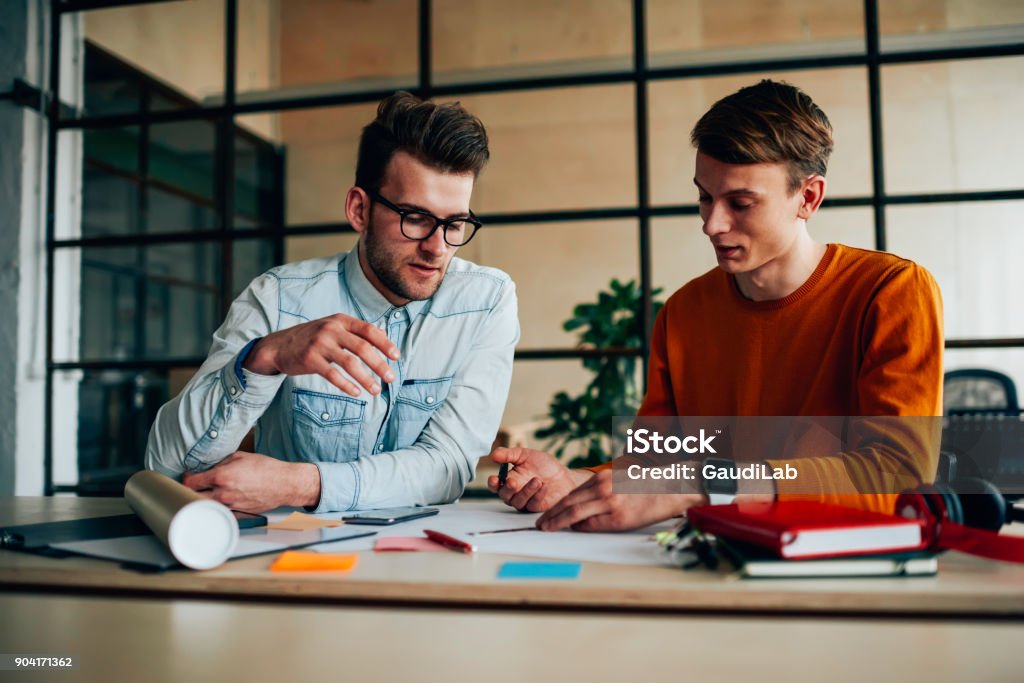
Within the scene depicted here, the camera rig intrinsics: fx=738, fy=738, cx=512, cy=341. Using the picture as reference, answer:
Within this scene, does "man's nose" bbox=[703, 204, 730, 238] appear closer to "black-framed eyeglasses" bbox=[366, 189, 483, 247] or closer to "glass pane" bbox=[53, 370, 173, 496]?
"black-framed eyeglasses" bbox=[366, 189, 483, 247]

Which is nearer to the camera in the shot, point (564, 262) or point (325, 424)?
point (325, 424)

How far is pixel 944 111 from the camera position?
3.79m

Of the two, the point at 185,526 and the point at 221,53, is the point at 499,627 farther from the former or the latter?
the point at 221,53

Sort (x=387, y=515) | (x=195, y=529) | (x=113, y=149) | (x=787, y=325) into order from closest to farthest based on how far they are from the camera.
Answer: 1. (x=195, y=529)
2. (x=387, y=515)
3. (x=787, y=325)
4. (x=113, y=149)

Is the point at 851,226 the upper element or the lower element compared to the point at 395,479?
upper

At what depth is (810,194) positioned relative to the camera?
145 cm

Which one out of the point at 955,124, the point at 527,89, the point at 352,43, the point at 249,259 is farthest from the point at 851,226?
the point at 249,259

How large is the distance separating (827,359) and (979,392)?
5.99 feet

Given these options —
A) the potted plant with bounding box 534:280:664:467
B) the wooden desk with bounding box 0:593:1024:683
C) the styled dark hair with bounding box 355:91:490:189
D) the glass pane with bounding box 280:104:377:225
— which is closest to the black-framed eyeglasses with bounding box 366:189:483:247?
the styled dark hair with bounding box 355:91:490:189

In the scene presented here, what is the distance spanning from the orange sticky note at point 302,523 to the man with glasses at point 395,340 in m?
0.22

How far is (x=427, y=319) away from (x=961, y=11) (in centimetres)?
290

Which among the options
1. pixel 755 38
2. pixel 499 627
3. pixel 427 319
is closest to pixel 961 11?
pixel 755 38

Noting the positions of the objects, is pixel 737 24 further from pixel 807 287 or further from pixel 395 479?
pixel 395 479

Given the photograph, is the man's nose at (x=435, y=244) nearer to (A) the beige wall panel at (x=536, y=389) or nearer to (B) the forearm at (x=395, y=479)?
(B) the forearm at (x=395, y=479)
